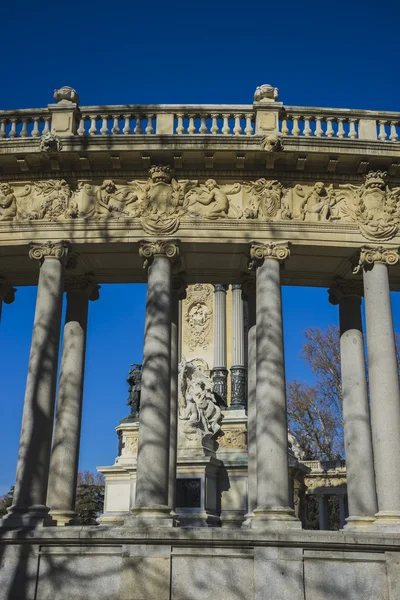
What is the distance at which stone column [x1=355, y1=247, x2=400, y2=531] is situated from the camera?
19859 millimetres

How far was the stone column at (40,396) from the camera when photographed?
65.5 ft

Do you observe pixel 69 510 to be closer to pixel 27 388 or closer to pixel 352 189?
pixel 27 388

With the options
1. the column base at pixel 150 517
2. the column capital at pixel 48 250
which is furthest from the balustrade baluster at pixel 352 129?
the column base at pixel 150 517

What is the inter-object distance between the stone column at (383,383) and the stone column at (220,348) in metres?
21.5

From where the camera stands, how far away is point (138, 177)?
2334cm

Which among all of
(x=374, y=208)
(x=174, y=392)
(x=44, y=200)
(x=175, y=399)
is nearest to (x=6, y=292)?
(x=44, y=200)

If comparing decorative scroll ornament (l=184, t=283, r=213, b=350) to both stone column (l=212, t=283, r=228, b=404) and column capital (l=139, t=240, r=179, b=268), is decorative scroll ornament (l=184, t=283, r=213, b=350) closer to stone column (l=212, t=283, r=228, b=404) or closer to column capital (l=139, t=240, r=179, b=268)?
stone column (l=212, t=283, r=228, b=404)

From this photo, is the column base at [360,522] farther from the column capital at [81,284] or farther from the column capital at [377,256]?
the column capital at [81,284]

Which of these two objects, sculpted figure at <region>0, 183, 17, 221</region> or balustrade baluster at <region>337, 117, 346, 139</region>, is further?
balustrade baluster at <region>337, 117, 346, 139</region>

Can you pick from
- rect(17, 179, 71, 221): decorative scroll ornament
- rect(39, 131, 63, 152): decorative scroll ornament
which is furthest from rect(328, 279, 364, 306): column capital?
rect(39, 131, 63, 152): decorative scroll ornament

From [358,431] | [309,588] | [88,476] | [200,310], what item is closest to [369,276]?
[358,431]

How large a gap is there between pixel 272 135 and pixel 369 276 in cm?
558

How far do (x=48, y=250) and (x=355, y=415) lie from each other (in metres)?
11.8

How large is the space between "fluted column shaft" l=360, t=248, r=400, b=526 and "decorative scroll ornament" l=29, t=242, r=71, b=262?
9.82 m
